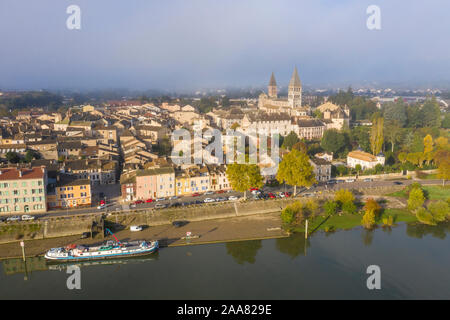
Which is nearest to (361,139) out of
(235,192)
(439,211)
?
(439,211)

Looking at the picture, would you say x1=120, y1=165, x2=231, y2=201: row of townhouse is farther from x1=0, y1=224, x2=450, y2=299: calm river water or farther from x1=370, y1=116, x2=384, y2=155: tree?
x1=370, y1=116, x2=384, y2=155: tree

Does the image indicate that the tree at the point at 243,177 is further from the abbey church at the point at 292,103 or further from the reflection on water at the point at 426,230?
the abbey church at the point at 292,103

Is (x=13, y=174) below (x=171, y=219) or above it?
above

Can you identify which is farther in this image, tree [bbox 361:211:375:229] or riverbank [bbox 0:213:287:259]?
tree [bbox 361:211:375:229]

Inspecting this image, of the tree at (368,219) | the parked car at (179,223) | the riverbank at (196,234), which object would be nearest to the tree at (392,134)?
the tree at (368,219)

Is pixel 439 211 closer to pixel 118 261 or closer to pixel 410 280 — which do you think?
pixel 410 280

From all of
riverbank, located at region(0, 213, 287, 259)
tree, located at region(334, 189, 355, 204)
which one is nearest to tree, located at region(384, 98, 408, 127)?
tree, located at region(334, 189, 355, 204)
